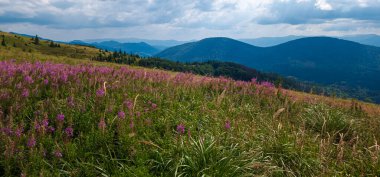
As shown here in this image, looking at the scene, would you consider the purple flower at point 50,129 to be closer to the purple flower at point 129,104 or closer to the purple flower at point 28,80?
the purple flower at point 129,104

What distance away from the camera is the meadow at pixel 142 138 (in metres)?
5.11

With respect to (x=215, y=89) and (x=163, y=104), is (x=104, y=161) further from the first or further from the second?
(x=215, y=89)

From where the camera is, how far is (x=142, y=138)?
591 centimetres

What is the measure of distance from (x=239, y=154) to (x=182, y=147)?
42.5 inches

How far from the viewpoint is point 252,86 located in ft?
44.8

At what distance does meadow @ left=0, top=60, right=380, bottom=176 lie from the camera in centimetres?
511

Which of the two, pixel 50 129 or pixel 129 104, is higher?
pixel 129 104

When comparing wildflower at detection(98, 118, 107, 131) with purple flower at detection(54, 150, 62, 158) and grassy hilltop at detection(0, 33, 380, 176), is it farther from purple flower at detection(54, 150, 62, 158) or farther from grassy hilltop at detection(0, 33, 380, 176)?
purple flower at detection(54, 150, 62, 158)

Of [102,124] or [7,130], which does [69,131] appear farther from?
[7,130]

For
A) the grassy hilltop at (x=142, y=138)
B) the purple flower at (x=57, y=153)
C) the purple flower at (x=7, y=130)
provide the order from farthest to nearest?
the purple flower at (x=7, y=130) < the grassy hilltop at (x=142, y=138) < the purple flower at (x=57, y=153)

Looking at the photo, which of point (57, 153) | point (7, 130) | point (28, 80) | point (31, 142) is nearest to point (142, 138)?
point (57, 153)

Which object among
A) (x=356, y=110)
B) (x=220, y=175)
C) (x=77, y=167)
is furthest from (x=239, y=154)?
(x=356, y=110)

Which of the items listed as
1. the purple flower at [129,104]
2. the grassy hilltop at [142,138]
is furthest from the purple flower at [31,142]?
the purple flower at [129,104]

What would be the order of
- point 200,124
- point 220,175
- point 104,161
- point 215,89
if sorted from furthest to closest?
1. point 215,89
2. point 200,124
3. point 104,161
4. point 220,175
